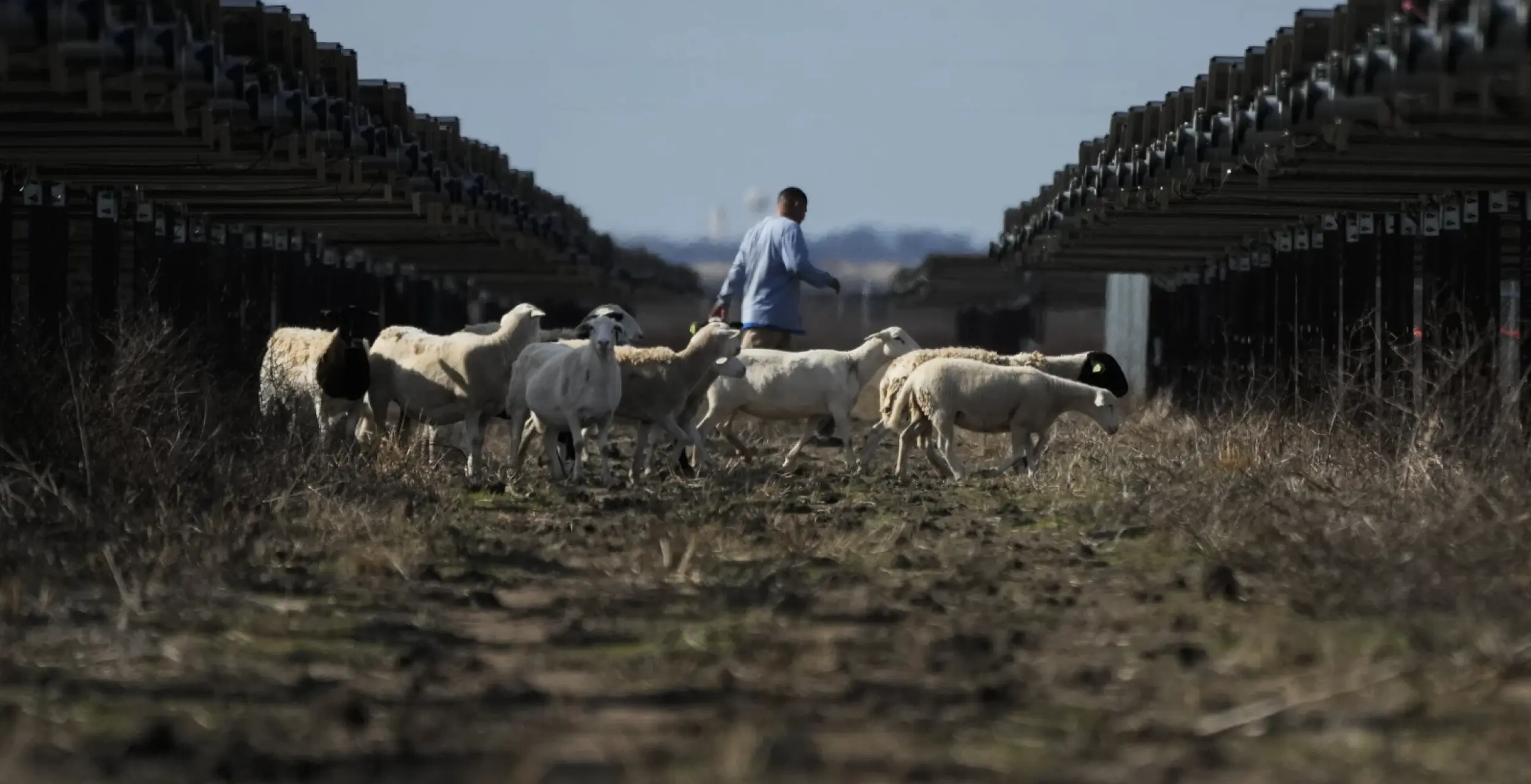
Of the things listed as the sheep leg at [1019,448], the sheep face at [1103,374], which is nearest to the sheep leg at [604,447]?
the sheep leg at [1019,448]

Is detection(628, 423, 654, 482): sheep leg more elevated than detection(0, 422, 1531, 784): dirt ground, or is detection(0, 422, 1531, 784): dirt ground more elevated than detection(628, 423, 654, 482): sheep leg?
detection(0, 422, 1531, 784): dirt ground

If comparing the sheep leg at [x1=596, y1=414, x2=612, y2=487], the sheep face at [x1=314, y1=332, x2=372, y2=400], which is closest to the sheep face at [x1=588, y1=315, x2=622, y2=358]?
the sheep leg at [x1=596, y1=414, x2=612, y2=487]

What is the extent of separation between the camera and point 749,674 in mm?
8625

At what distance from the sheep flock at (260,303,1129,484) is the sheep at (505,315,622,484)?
1 centimetres

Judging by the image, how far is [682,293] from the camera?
72.3 metres

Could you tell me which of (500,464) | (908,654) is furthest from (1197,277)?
(908,654)

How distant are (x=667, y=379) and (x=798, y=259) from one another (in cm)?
351

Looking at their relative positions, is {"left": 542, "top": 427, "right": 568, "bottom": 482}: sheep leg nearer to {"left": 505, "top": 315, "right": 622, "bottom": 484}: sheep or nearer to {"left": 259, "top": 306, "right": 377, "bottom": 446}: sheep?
{"left": 505, "top": 315, "right": 622, "bottom": 484}: sheep

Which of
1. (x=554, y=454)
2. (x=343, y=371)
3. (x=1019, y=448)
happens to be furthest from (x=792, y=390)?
(x=343, y=371)

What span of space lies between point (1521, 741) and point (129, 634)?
455 cm

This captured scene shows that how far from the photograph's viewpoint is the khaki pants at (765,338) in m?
23.1

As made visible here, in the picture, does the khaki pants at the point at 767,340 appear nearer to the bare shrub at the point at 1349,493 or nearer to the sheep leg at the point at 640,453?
the bare shrub at the point at 1349,493

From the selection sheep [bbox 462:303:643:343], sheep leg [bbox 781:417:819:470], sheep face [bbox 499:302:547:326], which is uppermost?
sheep face [bbox 499:302:547:326]

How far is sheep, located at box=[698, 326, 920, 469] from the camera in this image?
2169cm
